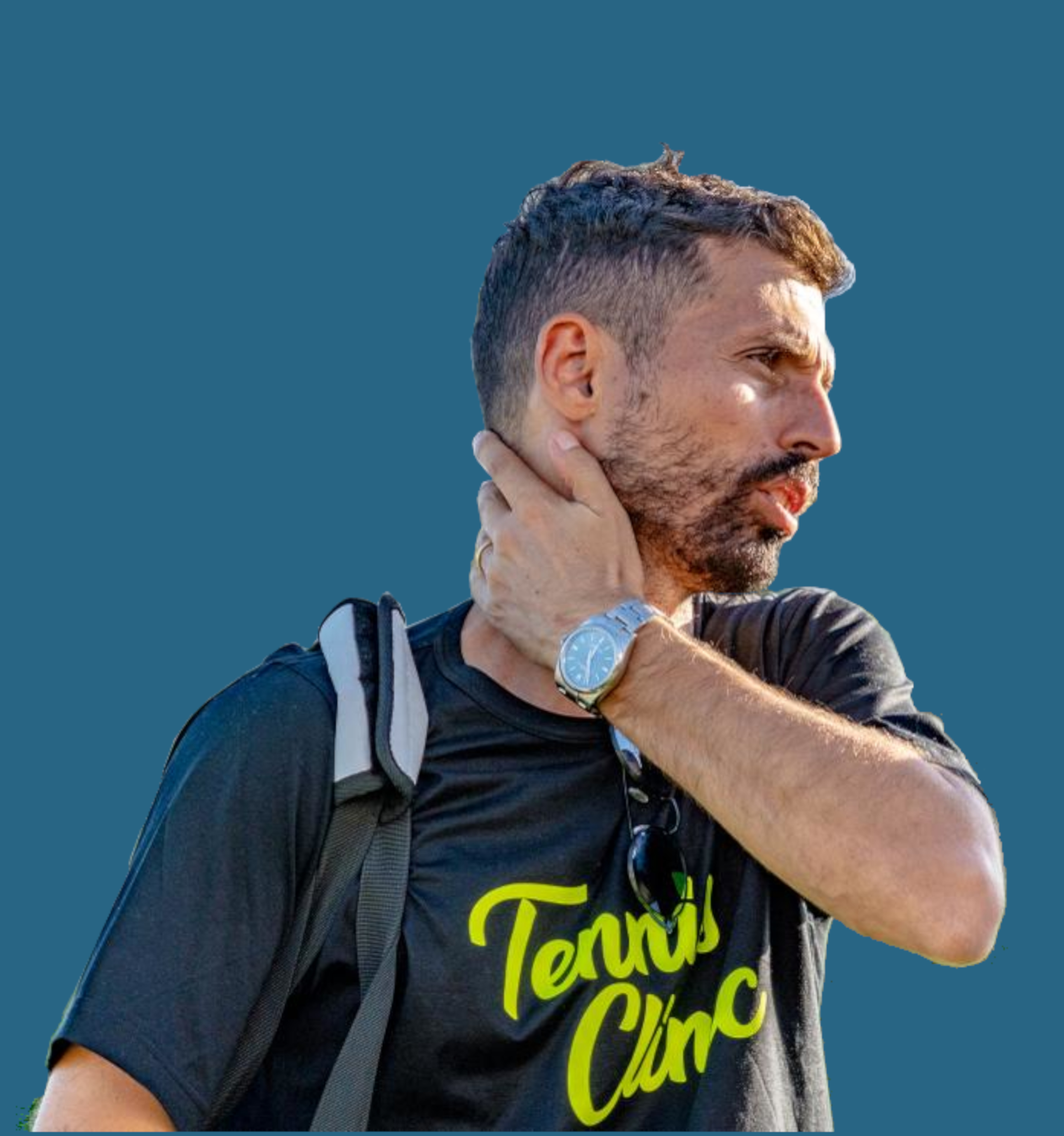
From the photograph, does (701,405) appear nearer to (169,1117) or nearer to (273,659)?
(273,659)

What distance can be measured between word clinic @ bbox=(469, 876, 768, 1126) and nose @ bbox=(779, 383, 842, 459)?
39.0 inches

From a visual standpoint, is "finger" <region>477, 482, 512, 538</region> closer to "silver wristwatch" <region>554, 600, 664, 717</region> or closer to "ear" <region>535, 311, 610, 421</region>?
"ear" <region>535, 311, 610, 421</region>

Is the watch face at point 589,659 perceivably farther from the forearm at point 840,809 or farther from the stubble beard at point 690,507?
the stubble beard at point 690,507

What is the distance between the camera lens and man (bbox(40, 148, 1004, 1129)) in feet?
9.88

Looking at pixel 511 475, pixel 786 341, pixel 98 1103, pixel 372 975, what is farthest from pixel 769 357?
pixel 98 1103

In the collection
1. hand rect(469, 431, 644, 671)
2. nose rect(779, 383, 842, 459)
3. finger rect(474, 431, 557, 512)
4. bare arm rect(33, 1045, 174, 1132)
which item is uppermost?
nose rect(779, 383, 842, 459)

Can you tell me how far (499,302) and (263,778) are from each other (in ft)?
4.47

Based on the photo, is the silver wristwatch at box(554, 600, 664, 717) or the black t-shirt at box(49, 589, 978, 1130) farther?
the silver wristwatch at box(554, 600, 664, 717)

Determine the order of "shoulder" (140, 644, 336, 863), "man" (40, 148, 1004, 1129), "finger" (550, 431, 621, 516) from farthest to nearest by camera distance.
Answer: "finger" (550, 431, 621, 516), "shoulder" (140, 644, 336, 863), "man" (40, 148, 1004, 1129)

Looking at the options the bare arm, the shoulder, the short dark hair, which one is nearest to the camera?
the bare arm

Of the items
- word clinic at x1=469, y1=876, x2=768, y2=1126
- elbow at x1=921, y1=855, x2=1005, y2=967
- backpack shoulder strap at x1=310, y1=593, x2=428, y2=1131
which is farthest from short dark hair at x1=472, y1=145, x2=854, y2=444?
elbow at x1=921, y1=855, x2=1005, y2=967

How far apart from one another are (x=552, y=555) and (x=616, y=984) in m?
0.87

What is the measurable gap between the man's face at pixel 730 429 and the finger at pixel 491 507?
0.79 ft

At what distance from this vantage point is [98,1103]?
9.51 feet
